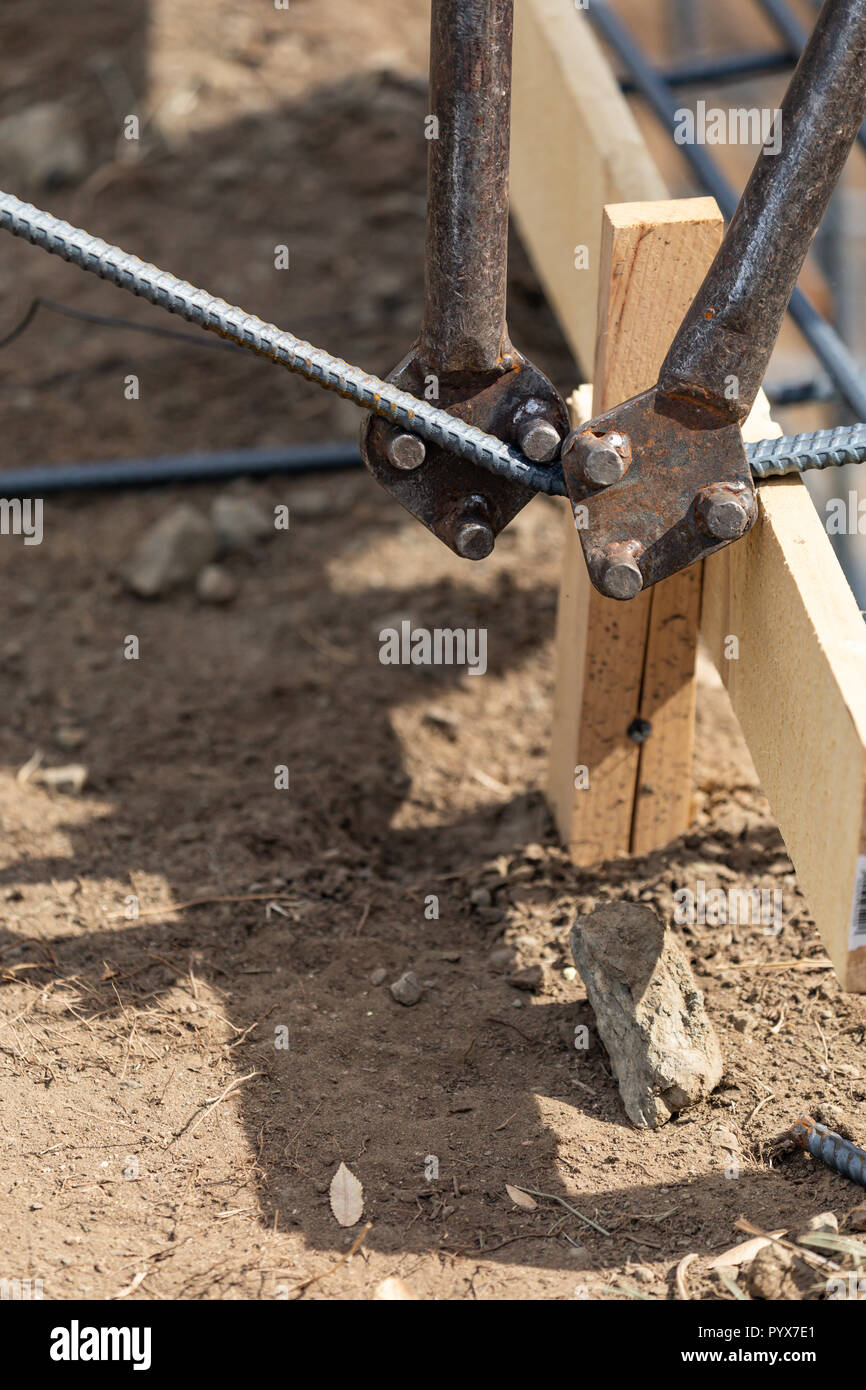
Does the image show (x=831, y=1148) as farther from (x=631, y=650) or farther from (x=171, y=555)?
(x=171, y=555)

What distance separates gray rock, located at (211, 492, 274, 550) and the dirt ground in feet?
0.17

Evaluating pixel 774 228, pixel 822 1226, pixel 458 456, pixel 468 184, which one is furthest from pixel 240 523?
pixel 822 1226

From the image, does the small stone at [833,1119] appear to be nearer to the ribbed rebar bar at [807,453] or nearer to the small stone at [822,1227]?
the small stone at [822,1227]

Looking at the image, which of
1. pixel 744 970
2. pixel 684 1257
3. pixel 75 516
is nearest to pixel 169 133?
pixel 75 516

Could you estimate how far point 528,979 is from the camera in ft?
7.19

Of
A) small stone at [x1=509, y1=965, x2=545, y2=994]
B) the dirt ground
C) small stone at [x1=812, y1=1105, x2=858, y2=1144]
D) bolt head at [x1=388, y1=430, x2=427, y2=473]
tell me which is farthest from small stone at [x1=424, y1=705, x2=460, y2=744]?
small stone at [x1=812, y1=1105, x2=858, y2=1144]

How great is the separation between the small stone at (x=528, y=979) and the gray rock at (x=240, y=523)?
1738 mm

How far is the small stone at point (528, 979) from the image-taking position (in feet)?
7.17

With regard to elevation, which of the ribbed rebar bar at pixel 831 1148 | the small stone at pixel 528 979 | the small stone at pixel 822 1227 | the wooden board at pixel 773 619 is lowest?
the small stone at pixel 822 1227

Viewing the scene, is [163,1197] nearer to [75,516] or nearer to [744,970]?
[744,970]

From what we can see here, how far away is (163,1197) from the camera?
1.81 metres

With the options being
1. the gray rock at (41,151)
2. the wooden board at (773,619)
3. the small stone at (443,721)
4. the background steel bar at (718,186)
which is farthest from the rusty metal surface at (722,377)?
the gray rock at (41,151)

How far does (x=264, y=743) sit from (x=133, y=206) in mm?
2582

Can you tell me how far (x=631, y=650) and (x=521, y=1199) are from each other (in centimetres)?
89
